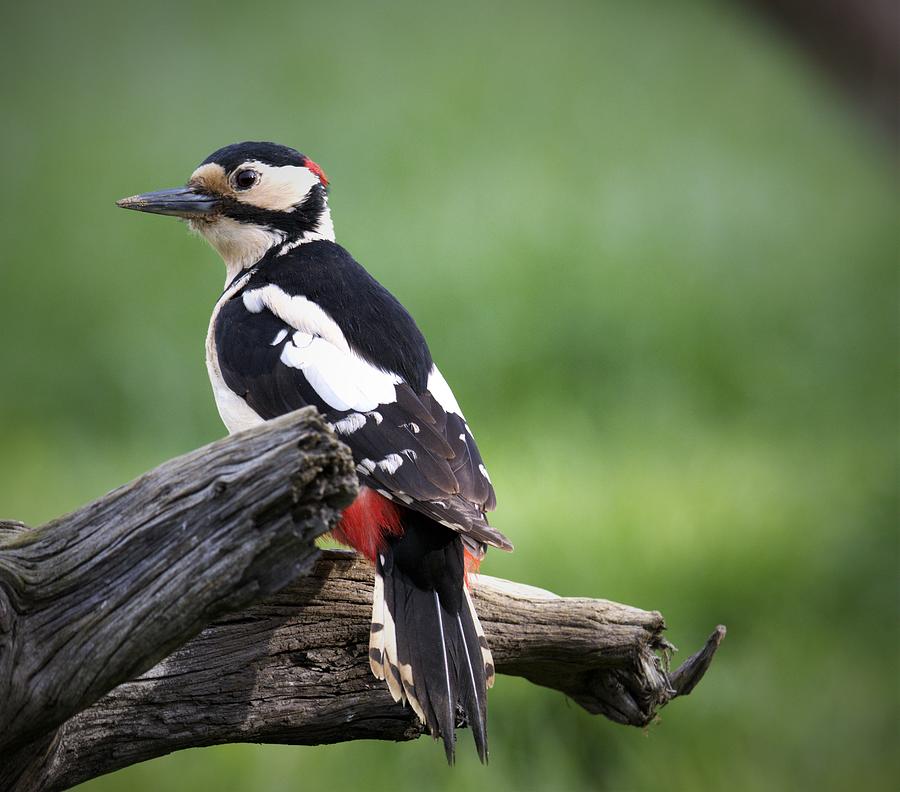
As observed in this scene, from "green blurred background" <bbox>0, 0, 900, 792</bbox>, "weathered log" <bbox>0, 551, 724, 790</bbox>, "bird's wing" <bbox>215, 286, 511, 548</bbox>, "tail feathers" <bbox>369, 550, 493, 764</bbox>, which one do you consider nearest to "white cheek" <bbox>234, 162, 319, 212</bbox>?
"bird's wing" <bbox>215, 286, 511, 548</bbox>

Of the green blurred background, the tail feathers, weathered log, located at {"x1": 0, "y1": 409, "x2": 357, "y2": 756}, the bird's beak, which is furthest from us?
the green blurred background

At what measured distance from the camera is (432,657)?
58.6 inches

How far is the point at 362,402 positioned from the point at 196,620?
0.55m

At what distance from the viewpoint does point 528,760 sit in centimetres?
266

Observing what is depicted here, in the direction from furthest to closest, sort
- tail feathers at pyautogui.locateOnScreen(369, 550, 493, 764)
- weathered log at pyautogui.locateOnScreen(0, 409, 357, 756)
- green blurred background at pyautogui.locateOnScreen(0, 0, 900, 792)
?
green blurred background at pyautogui.locateOnScreen(0, 0, 900, 792) → tail feathers at pyautogui.locateOnScreen(369, 550, 493, 764) → weathered log at pyautogui.locateOnScreen(0, 409, 357, 756)

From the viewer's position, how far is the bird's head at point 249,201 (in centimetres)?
200

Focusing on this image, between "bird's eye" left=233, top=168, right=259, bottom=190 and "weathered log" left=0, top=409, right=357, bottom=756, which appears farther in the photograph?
"bird's eye" left=233, top=168, right=259, bottom=190

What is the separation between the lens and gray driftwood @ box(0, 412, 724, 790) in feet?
3.82

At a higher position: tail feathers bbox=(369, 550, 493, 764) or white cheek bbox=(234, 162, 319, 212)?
white cheek bbox=(234, 162, 319, 212)

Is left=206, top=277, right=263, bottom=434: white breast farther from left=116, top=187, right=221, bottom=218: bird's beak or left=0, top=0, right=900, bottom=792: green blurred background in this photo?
left=0, top=0, right=900, bottom=792: green blurred background

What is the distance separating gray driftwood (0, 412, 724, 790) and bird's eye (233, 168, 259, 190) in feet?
2.44

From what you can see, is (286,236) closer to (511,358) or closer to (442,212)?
(511,358)

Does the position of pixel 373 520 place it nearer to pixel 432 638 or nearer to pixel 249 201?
pixel 432 638

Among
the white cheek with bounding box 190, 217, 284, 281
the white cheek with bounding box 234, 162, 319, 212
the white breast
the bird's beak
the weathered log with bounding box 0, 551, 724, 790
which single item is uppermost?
the white cheek with bounding box 234, 162, 319, 212
